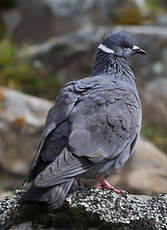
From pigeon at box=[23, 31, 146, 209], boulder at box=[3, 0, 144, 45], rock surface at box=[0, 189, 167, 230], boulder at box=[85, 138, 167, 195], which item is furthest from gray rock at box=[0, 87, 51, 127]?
boulder at box=[3, 0, 144, 45]

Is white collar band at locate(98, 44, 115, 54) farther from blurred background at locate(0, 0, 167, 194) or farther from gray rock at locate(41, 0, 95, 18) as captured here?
gray rock at locate(41, 0, 95, 18)

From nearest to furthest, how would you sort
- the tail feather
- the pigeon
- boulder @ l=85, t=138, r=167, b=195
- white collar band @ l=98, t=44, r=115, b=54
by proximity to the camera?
the tail feather, the pigeon, white collar band @ l=98, t=44, r=115, b=54, boulder @ l=85, t=138, r=167, b=195

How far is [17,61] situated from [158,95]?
11.2ft

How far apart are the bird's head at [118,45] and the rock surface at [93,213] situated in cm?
224

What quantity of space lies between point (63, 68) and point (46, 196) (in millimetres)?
8112

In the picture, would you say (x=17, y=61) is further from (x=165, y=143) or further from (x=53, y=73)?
(x=165, y=143)

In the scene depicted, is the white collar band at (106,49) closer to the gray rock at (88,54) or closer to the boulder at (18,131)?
the boulder at (18,131)

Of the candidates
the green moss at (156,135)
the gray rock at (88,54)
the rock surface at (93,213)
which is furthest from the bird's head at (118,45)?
the gray rock at (88,54)

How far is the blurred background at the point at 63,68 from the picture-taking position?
32.0 ft

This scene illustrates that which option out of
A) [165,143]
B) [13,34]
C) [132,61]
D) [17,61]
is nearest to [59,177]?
[165,143]

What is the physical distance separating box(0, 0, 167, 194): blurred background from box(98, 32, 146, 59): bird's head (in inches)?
111

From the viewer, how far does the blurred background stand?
977 cm

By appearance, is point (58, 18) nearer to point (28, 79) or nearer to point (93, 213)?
point (28, 79)

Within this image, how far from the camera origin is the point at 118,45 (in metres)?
7.07
